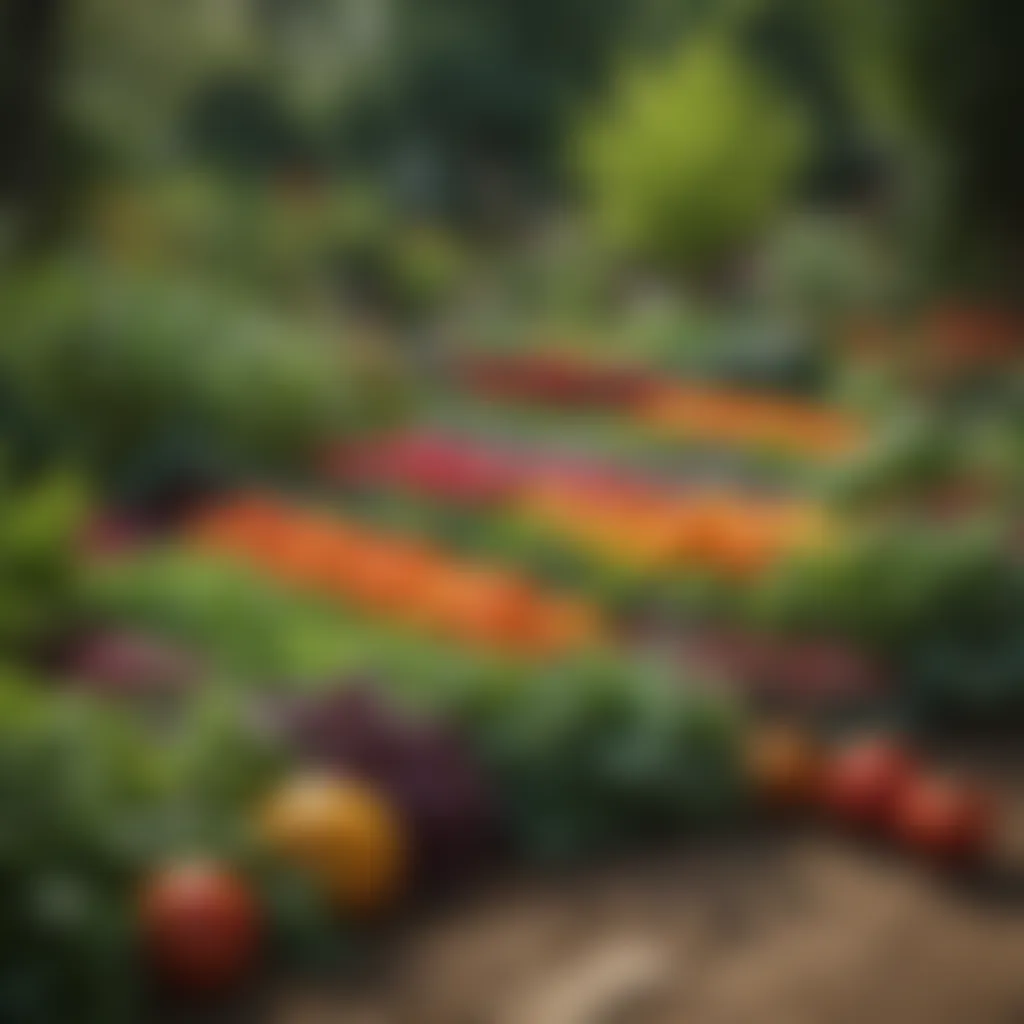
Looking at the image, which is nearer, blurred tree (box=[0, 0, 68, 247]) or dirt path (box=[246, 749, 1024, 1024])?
dirt path (box=[246, 749, 1024, 1024])

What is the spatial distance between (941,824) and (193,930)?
6.27ft

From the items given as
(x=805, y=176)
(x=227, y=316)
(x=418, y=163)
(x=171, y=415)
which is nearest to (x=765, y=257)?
(x=805, y=176)

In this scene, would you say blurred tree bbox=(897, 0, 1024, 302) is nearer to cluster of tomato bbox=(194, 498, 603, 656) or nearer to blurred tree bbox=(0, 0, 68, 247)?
blurred tree bbox=(0, 0, 68, 247)

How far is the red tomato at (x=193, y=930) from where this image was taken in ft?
12.1

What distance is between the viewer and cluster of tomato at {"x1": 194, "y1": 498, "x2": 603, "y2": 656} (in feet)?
18.2

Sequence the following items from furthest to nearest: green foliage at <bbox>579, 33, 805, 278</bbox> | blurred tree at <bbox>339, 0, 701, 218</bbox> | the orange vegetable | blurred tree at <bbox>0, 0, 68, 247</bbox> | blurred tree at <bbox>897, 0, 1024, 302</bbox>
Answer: blurred tree at <bbox>339, 0, 701, 218</bbox> < green foliage at <bbox>579, 33, 805, 278</bbox> < blurred tree at <bbox>897, 0, 1024, 302</bbox> < blurred tree at <bbox>0, 0, 68, 247</bbox> < the orange vegetable

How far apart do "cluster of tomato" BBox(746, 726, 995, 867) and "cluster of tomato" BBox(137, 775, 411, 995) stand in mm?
1057

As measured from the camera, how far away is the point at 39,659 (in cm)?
526

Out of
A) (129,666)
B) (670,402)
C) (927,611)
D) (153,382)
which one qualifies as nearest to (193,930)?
(129,666)

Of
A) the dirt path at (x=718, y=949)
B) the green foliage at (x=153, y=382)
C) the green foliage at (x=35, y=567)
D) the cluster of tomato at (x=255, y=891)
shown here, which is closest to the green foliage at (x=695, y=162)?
the green foliage at (x=153, y=382)

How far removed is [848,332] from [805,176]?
12.4ft

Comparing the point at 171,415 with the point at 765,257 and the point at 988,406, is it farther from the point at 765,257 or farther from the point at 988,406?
the point at 765,257

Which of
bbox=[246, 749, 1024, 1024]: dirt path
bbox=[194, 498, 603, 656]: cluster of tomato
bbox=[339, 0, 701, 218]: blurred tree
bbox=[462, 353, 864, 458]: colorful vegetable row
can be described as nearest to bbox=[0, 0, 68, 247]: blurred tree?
bbox=[462, 353, 864, 458]: colorful vegetable row

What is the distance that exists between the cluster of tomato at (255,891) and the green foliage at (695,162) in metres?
10.0
